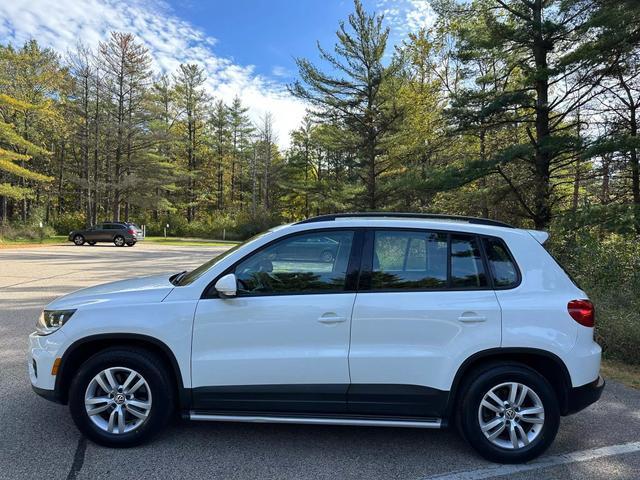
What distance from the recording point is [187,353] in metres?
3.06

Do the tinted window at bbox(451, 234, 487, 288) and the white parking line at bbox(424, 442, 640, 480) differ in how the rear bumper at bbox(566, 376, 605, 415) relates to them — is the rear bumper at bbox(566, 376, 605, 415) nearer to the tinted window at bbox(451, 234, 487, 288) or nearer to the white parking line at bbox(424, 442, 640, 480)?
the white parking line at bbox(424, 442, 640, 480)

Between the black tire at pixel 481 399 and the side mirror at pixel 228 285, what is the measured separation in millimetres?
1816

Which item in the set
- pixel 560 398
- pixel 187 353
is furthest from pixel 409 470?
pixel 187 353

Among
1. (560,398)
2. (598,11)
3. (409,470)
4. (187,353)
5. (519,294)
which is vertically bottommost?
(409,470)

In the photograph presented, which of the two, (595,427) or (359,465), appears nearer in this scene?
(359,465)

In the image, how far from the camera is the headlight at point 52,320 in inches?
124

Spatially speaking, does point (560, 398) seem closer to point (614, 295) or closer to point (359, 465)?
point (359, 465)

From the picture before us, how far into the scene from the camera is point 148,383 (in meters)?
3.09

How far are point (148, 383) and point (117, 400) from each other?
0.89 feet

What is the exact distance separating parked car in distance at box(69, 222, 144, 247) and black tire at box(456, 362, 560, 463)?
1165 inches

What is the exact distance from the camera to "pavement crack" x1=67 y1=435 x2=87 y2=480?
2781mm

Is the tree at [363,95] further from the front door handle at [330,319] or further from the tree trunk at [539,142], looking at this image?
the front door handle at [330,319]

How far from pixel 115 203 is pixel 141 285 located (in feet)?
134

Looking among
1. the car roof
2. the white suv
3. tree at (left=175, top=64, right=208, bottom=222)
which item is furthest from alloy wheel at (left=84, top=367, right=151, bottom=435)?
tree at (left=175, top=64, right=208, bottom=222)
